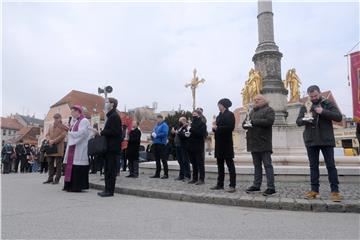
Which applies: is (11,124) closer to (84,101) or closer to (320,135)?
(84,101)

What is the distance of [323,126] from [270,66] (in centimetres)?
1104

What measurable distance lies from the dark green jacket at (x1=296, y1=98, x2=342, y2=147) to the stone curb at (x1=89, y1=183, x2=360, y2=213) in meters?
1.01

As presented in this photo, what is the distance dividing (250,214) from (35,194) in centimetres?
468

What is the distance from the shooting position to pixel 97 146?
287 inches

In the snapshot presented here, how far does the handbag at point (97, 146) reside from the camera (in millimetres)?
7230

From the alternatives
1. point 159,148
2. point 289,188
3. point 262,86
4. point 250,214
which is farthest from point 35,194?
point 262,86

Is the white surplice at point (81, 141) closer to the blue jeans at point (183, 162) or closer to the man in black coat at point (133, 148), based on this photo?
the man in black coat at point (133, 148)

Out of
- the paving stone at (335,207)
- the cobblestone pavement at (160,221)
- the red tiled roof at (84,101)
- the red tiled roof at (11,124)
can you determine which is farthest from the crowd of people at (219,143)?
the red tiled roof at (11,124)

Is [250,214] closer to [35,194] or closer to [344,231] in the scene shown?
[344,231]

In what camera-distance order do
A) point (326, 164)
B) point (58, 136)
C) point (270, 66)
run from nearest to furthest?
1. point (326, 164)
2. point (58, 136)
3. point (270, 66)

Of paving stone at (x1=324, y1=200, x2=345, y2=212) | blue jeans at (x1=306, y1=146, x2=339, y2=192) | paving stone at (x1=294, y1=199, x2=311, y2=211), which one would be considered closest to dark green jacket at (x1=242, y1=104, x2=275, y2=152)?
blue jeans at (x1=306, y1=146, x2=339, y2=192)

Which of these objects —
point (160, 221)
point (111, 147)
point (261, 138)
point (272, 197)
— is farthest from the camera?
point (111, 147)

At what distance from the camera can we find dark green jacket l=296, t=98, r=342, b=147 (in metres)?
5.86

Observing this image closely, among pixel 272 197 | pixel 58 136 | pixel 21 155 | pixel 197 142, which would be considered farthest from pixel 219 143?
pixel 21 155
